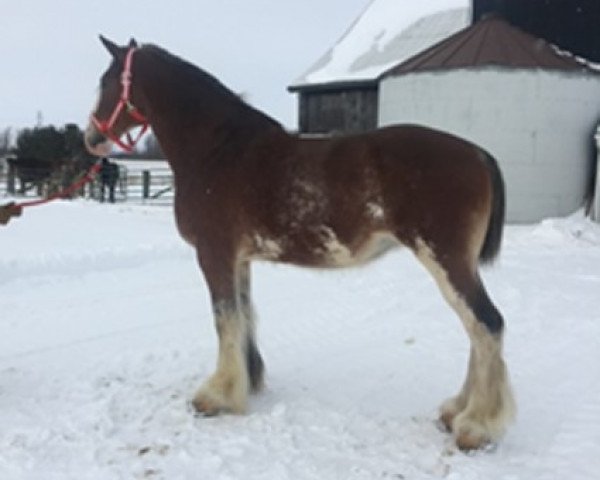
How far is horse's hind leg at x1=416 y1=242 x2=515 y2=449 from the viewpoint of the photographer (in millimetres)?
3580

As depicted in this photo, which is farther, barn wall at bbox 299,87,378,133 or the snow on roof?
the snow on roof

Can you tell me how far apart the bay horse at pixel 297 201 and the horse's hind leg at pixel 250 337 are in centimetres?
1

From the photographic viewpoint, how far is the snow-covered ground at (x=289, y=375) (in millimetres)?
3482

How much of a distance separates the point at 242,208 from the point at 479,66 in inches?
499

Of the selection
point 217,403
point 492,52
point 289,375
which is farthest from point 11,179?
point 217,403

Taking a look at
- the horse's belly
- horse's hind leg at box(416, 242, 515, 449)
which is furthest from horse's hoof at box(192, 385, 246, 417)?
horse's hind leg at box(416, 242, 515, 449)

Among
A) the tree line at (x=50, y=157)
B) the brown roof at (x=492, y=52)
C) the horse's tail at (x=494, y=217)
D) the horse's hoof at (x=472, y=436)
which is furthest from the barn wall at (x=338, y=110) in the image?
the horse's hoof at (x=472, y=436)

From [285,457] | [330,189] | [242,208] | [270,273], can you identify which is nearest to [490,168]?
[330,189]

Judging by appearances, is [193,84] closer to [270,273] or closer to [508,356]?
[508,356]

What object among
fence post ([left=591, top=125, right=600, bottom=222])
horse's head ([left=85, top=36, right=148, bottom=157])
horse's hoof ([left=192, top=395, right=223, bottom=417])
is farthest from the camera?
fence post ([left=591, top=125, right=600, bottom=222])

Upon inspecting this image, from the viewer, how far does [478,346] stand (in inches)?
144

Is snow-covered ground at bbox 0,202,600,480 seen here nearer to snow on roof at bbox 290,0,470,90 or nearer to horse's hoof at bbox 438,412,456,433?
horse's hoof at bbox 438,412,456,433

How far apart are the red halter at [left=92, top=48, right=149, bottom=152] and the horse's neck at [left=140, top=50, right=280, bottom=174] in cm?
11

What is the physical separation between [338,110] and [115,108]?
1547cm
